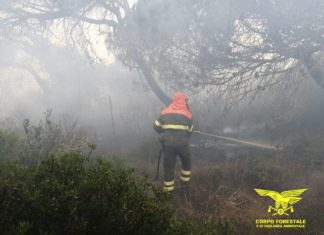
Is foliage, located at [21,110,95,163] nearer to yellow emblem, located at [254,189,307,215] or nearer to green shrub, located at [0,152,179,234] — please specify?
green shrub, located at [0,152,179,234]

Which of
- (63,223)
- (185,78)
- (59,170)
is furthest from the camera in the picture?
(185,78)

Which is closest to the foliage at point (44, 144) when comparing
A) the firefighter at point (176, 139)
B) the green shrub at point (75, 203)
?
the green shrub at point (75, 203)

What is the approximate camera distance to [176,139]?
6145 millimetres

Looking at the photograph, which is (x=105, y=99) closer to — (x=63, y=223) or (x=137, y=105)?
(x=137, y=105)

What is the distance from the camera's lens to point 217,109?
13547mm

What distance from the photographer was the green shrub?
239cm

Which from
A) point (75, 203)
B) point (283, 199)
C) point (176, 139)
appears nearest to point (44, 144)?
point (176, 139)

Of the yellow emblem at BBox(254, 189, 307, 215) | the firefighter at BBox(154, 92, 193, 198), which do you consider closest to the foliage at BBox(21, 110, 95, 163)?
the firefighter at BBox(154, 92, 193, 198)

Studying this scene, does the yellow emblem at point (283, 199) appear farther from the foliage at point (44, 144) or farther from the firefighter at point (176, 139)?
the foliage at point (44, 144)

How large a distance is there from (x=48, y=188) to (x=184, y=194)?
3.75m

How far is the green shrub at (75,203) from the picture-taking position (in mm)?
2391

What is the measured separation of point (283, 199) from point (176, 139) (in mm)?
2089

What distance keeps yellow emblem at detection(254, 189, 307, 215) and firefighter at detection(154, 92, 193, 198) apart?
1.41 metres

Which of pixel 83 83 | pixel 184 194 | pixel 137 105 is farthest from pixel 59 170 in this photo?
pixel 83 83
